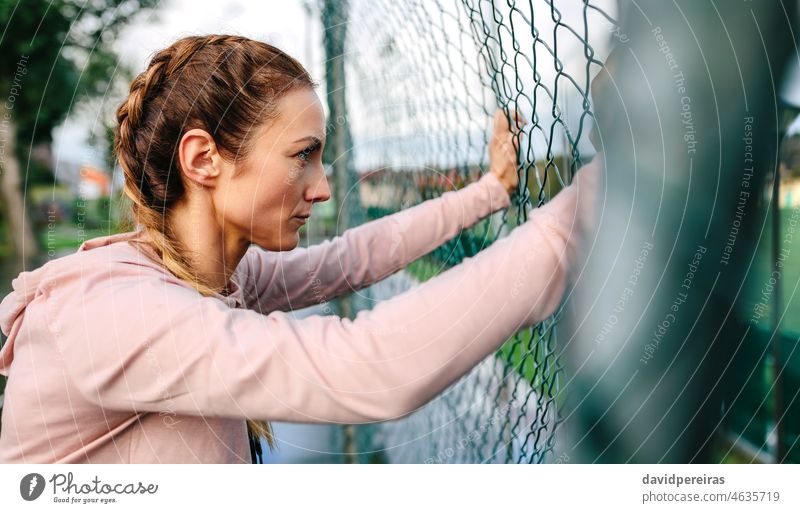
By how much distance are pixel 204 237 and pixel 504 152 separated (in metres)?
0.32

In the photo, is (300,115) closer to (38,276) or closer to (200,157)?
(200,157)

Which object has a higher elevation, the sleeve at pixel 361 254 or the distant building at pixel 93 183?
the distant building at pixel 93 183

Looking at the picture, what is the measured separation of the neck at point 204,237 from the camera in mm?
566

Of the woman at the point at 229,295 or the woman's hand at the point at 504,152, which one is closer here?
the woman at the point at 229,295

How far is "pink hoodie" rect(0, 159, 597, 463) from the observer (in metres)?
0.40

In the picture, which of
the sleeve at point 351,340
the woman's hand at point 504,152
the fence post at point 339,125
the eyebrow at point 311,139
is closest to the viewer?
the sleeve at point 351,340

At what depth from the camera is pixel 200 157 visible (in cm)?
54

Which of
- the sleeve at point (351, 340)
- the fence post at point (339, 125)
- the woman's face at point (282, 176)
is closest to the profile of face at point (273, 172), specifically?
the woman's face at point (282, 176)
